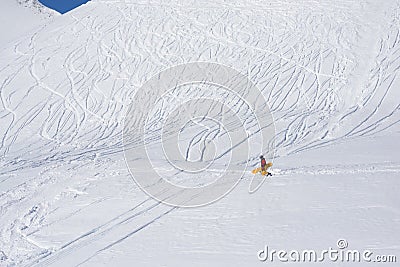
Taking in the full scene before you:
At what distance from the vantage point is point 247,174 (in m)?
10.6

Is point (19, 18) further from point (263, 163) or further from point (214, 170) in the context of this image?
point (263, 163)

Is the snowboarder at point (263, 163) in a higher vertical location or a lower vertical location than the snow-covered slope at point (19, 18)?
lower

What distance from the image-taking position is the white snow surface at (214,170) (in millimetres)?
6898

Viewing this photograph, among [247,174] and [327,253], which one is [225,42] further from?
[327,253]

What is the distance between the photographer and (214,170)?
11.1 metres

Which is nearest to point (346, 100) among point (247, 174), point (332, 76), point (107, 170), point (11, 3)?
point (332, 76)

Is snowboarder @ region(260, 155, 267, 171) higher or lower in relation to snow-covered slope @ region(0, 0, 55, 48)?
lower

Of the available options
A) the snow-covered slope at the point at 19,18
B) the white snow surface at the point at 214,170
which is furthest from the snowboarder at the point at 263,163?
the snow-covered slope at the point at 19,18

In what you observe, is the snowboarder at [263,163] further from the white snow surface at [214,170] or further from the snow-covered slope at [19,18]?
the snow-covered slope at [19,18]

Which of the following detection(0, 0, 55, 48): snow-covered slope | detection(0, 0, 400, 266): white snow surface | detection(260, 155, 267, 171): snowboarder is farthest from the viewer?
detection(0, 0, 55, 48): snow-covered slope

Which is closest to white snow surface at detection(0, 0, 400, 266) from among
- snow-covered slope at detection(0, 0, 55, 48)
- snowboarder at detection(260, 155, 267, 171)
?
snow-covered slope at detection(0, 0, 55, 48)

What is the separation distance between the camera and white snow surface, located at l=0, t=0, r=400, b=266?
6.90 metres

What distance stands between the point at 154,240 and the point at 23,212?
3.38m

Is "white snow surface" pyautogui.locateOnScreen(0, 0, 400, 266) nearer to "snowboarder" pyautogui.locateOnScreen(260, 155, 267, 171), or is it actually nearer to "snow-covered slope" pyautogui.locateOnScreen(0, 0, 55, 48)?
"snow-covered slope" pyautogui.locateOnScreen(0, 0, 55, 48)
